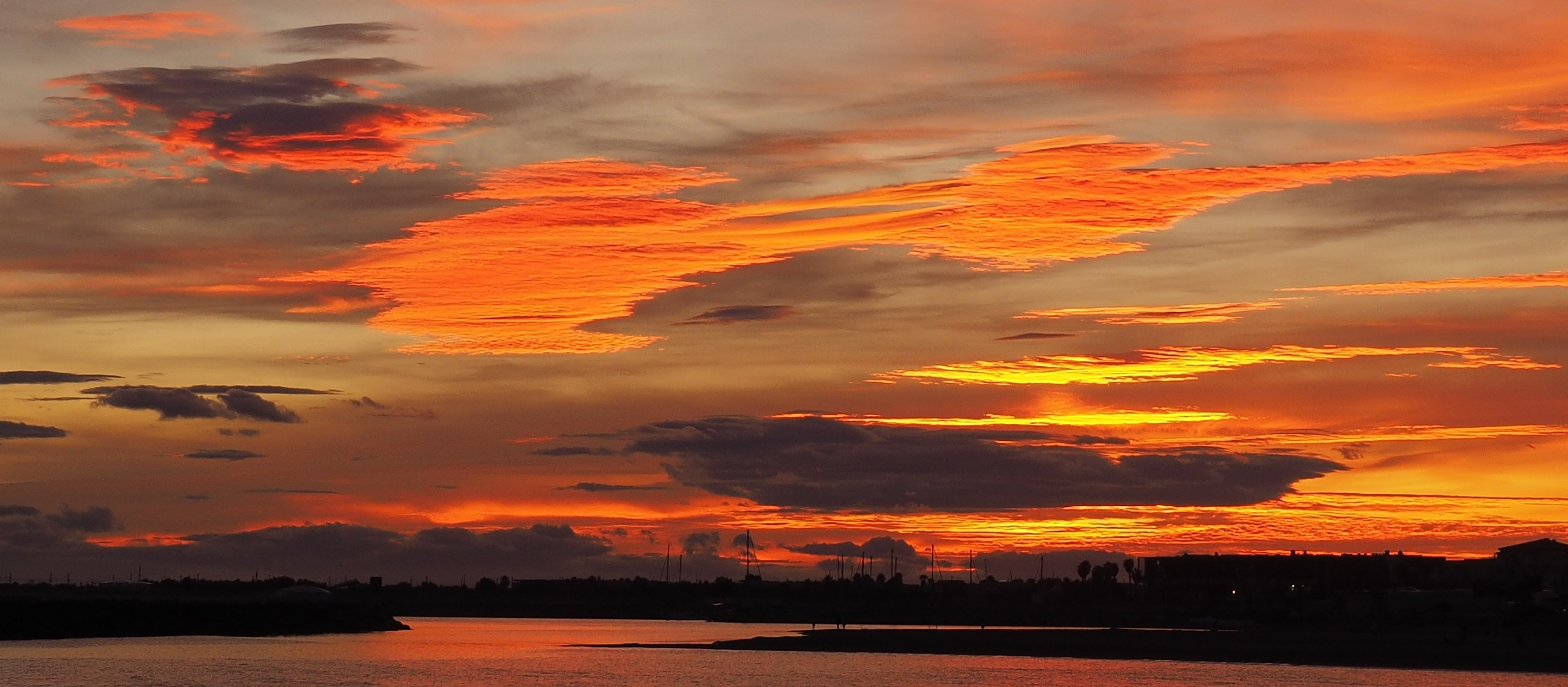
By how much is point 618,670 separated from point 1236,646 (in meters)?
60.3

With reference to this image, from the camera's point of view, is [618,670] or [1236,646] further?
[1236,646]

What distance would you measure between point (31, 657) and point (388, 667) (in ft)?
104

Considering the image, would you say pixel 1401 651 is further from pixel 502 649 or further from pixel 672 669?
pixel 502 649

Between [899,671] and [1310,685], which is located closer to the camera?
[1310,685]

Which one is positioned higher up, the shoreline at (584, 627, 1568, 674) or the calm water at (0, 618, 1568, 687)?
the shoreline at (584, 627, 1568, 674)

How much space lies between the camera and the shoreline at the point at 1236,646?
131 metres

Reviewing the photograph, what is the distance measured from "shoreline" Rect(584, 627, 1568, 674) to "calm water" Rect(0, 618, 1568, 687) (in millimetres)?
5169

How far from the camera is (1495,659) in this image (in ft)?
424

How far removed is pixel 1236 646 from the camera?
152375 mm

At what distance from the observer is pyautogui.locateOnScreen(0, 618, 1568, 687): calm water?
115625mm

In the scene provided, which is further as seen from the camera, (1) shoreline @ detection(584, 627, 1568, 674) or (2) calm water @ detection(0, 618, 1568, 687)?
(1) shoreline @ detection(584, 627, 1568, 674)

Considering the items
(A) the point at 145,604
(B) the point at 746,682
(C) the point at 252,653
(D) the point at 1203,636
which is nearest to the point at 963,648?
(D) the point at 1203,636

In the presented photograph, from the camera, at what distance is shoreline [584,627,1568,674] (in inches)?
5172

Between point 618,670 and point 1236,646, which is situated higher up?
point 1236,646
